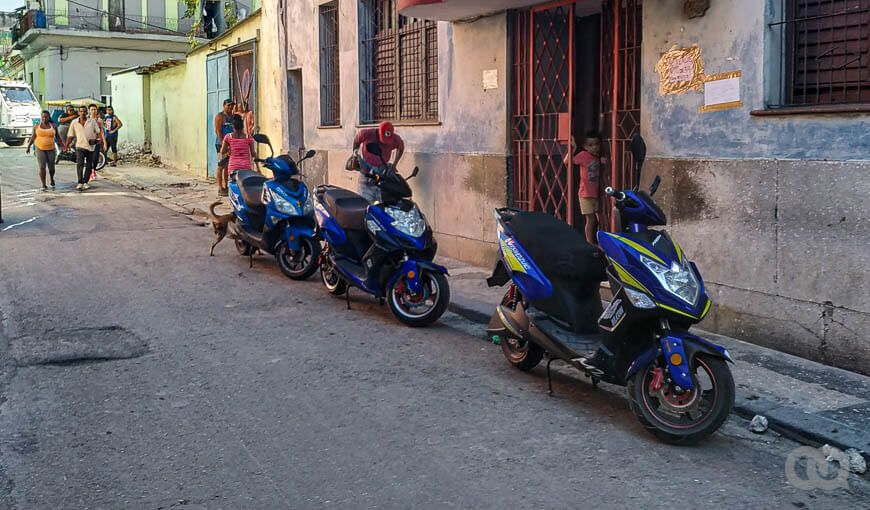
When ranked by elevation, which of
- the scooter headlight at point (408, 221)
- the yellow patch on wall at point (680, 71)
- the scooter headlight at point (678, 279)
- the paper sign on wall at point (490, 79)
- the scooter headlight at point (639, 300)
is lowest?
the scooter headlight at point (639, 300)

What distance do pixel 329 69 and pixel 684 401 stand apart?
434 inches

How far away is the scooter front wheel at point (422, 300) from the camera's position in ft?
24.9

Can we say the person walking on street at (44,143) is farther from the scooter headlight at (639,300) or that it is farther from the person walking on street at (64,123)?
the scooter headlight at (639,300)

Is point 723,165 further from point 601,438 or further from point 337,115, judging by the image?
point 337,115

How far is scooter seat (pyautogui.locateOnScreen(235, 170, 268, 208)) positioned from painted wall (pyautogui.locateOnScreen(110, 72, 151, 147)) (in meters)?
21.9

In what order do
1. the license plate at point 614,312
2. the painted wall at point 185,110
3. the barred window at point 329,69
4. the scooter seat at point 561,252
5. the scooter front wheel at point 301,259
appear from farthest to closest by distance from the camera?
the painted wall at point 185,110, the barred window at point 329,69, the scooter front wheel at point 301,259, the scooter seat at point 561,252, the license plate at point 614,312

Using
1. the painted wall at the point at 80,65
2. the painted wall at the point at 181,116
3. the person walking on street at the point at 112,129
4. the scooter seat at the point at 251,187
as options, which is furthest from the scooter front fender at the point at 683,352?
the painted wall at the point at 80,65

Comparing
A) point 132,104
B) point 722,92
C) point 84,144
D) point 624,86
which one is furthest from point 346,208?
point 132,104

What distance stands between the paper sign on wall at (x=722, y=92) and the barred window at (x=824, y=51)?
13.0 inches

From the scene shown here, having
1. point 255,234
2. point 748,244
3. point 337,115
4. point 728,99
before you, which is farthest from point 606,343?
point 337,115

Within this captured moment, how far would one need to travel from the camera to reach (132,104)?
3350 cm

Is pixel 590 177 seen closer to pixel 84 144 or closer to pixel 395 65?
pixel 395 65

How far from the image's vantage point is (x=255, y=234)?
10500 millimetres

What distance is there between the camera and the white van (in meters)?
38.2
